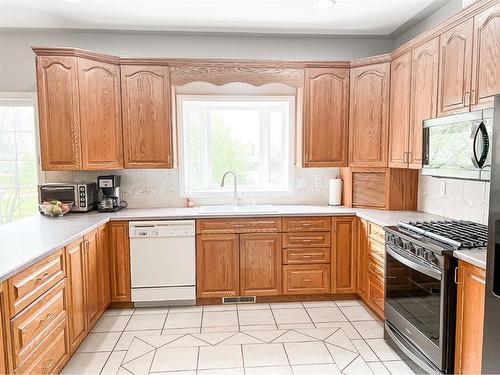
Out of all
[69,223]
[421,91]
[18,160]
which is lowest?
[69,223]

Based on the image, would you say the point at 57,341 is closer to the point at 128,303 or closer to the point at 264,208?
the point at 128,303

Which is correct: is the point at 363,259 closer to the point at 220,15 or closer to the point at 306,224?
the point at 306,224

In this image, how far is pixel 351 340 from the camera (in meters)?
2.84

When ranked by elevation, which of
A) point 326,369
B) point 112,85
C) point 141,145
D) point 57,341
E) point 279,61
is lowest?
point 326,369

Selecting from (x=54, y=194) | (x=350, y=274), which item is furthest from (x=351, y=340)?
(x=54, y=194)

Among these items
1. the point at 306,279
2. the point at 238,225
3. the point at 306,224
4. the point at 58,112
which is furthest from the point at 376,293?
the point at 58,112

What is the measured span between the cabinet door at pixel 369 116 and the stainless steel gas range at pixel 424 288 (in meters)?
1.06

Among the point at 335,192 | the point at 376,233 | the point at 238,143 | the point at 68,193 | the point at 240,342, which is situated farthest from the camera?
the point at 238,143

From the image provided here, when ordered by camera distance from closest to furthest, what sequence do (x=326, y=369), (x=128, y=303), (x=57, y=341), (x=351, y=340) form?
(x=57, y=341) → (x=326, y=369) → (x=351, y=340) → (x=128, y=303)

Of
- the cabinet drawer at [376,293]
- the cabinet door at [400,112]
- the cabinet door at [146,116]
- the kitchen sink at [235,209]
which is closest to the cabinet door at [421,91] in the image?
the cabinet door at [400,112]

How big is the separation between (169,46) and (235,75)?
81 cm

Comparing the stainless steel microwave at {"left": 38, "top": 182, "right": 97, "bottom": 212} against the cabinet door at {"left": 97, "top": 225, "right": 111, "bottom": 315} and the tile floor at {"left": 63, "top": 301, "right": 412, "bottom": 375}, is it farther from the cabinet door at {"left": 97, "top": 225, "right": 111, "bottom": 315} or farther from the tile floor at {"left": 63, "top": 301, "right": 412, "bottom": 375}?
the tile floor at {"left": 63, "top": 301, "right": 412, "bottom": 375}

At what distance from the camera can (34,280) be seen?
79.4 inches

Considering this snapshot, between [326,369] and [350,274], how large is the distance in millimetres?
1288
